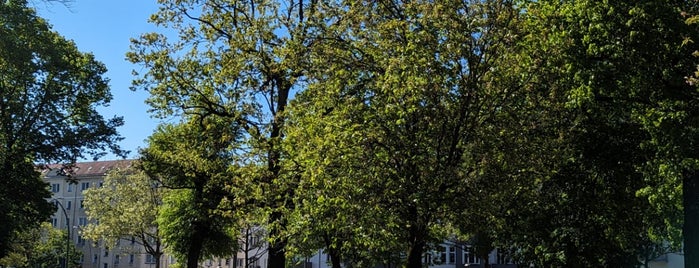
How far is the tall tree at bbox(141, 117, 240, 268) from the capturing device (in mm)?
23938

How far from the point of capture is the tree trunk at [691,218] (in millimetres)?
17812

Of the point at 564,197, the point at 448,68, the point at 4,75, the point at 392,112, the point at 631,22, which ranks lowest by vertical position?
the point at 564,197

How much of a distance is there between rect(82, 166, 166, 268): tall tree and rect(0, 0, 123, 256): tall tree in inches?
586

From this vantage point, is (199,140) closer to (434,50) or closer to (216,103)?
(216,103)

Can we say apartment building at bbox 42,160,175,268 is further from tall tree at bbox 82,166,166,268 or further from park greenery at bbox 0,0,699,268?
park greenery at bbox 0,0,699,268

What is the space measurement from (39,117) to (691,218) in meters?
27.4

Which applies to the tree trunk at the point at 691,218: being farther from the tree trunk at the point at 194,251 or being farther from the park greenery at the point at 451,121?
the tree trunk at the point at 194,251

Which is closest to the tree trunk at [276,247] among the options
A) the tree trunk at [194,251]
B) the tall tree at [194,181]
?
the tall tree at [194,181]

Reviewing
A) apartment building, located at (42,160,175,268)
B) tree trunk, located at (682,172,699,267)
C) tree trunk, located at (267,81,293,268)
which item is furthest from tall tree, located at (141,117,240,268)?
apartment building, located at (42,160,175,268)

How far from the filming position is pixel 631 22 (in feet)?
51.8

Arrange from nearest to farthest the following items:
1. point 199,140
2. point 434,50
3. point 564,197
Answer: point 434,50 → point 564,197 → point 199,140

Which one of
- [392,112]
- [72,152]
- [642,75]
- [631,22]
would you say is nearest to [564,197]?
[642,75]

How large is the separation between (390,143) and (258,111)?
8285mm

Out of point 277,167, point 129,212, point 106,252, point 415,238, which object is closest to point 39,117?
point 277,167
